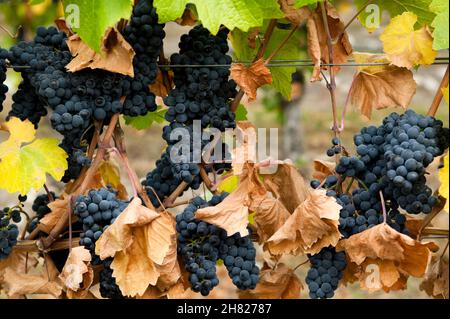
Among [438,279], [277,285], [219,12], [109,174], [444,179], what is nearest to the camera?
[444,179]

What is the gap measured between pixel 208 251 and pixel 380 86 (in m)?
0.62

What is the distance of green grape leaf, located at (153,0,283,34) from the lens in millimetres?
1715

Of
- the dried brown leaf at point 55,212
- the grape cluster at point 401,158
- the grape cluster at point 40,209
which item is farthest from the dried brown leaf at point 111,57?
the grape cluster at point 401,158

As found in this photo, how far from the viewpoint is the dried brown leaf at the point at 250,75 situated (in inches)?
72.7

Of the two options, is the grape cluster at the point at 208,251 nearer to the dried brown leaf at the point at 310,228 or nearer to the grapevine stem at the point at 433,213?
the dried brown leaf at the point at 310,228

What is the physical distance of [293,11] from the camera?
1.87m

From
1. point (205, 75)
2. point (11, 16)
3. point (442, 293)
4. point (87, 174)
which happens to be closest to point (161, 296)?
point (87, 174)

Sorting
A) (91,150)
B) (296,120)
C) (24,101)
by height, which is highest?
(24,101)

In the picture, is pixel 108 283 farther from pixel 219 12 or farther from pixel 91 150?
pixel 219 12

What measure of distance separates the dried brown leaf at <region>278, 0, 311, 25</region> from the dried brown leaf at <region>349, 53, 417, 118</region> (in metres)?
0.18

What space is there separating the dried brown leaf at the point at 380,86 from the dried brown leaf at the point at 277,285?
0.53m

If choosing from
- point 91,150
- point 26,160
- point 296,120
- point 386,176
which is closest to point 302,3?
Result: point 386,176

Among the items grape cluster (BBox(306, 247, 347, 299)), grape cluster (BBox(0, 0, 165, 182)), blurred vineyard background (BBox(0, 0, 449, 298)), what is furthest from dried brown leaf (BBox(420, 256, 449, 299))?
blurred vineyard background (BBox(0, 0, 449, 298))
